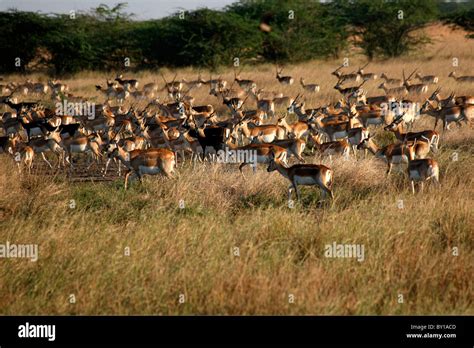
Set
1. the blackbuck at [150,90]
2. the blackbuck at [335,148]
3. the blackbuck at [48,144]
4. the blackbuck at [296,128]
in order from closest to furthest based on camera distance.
Result: 1. the blackbuck at [335,148]
2. the blackbuck at [48,144]
3. the blackbuck at [296,128]
4. the blackbuck at [150,90]

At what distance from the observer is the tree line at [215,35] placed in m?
32.1

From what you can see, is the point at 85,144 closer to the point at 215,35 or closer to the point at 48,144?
the point at 48,144

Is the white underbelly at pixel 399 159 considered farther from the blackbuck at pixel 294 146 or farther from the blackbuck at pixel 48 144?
the blackbuck at pixel 48 144

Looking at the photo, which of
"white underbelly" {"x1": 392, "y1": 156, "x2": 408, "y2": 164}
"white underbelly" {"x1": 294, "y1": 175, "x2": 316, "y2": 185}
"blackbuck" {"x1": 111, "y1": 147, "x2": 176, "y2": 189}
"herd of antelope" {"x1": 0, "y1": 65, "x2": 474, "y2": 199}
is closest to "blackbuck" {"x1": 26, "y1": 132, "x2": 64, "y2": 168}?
"herd of antelope" {"x1": 0, "y1": 65, "x2": 474, "y2": 199}

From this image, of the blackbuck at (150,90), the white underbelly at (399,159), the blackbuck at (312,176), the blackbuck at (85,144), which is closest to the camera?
the blackbuck at (312,176)

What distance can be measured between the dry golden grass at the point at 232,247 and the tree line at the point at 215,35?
2321 centimetres

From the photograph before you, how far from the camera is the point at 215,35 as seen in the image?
32.0 m

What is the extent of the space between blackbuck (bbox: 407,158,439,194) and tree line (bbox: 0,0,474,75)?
23.6 metres

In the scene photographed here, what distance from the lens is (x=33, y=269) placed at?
5707mm

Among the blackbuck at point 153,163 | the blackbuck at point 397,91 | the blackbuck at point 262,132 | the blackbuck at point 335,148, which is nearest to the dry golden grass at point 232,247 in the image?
the blackbuck at point 153,163

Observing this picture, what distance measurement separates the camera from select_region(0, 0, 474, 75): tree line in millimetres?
32062

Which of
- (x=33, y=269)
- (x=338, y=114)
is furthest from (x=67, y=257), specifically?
(x=338, y=114)

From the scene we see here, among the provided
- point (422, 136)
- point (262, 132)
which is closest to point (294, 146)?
point (262, 132)
